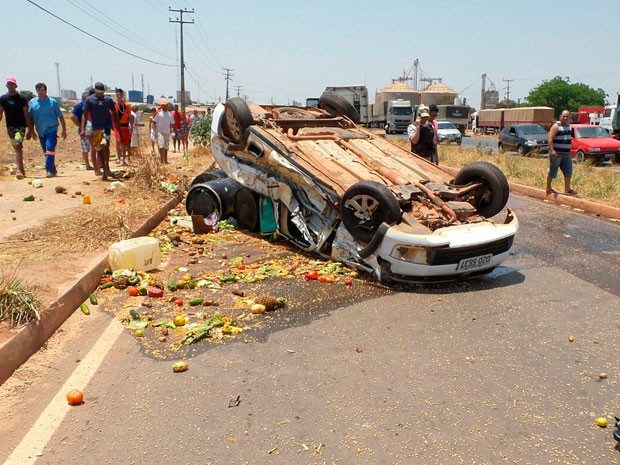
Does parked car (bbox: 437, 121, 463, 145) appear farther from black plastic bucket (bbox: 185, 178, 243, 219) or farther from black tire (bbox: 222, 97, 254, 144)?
black tire (bbox: 222, 97, 254, 144)

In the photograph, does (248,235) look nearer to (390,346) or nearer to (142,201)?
(142,201)

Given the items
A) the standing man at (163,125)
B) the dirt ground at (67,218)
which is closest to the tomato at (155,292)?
the dirt ground at (67,218)

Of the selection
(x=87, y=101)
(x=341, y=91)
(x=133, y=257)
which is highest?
(x=341, y=91)

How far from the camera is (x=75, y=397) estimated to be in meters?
3.20

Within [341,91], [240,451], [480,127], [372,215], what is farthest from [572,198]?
[480,127]

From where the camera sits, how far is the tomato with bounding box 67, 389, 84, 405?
3.20 m

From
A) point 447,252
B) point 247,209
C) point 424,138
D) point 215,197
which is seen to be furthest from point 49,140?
point 447,252

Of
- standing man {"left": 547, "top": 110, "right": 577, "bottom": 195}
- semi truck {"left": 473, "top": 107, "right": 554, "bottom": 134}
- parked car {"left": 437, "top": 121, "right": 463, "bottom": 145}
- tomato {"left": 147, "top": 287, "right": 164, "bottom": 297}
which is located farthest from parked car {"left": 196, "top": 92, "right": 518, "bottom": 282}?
semi truck {"left": 473, "top": 107, "right": 554, "bottom": 134}

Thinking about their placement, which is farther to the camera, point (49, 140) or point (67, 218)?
point (49, 140)

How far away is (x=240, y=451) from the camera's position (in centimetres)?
279

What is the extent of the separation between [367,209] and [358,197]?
16 centimetres

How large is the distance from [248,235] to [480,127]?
50702mm

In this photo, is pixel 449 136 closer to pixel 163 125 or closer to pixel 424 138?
pixel 163 125

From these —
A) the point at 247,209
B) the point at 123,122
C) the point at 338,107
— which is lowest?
the point at 247,209
